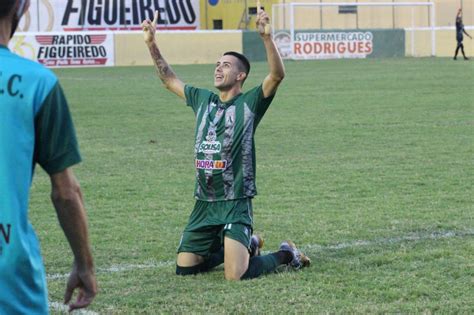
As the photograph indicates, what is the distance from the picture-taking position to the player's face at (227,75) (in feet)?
23.1

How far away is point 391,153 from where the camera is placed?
43.0ft

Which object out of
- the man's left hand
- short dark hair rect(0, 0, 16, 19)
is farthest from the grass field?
short dark hair rect(0, 0, 16, 19)

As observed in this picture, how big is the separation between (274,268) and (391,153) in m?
6.65

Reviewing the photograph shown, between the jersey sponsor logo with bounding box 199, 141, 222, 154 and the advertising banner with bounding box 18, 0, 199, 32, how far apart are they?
138 ft

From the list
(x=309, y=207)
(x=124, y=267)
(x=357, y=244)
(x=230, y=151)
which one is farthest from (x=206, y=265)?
(x=309, y=207)

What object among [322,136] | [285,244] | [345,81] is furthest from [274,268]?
[345,81]

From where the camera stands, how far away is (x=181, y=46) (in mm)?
42969

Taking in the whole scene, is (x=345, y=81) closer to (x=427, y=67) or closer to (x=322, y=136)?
(x=427, y=67)

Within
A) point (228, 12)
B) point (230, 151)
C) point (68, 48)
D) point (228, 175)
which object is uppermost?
point (228, 12)

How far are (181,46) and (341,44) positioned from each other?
24.0ft

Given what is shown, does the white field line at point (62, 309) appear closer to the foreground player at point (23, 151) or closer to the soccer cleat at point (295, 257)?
the soccer cleat at point (295, 257)

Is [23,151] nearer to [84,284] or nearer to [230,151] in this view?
[84,284]

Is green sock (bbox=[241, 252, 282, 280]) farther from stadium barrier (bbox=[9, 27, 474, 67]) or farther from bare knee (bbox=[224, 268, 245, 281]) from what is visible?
stadium barrier (bbox=[9, 27, 474, 67])

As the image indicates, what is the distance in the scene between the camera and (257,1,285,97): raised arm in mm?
6402
